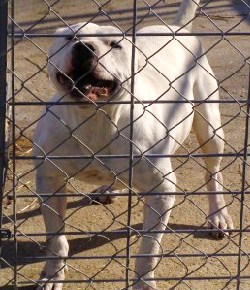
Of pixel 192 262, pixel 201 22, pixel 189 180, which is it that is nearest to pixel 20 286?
pixel 192 262

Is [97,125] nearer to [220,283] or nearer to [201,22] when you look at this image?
[220,283]

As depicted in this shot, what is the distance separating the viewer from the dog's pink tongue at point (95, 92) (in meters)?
2.96

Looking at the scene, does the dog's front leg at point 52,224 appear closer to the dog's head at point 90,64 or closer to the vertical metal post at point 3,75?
the dog's head at point 90,64

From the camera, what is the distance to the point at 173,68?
4.05m

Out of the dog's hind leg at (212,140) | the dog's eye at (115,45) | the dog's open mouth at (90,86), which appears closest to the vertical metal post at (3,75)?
the dog's open mouth at (90,86)

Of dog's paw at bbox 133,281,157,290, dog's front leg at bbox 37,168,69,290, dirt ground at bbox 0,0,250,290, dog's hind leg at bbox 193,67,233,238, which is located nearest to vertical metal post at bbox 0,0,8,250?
dirt ground at bbox 0,0,250,290

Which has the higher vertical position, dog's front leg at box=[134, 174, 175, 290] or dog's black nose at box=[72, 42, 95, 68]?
dog's black nose at box=[72, 42, 95, 68]

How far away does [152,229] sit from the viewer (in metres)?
3.38

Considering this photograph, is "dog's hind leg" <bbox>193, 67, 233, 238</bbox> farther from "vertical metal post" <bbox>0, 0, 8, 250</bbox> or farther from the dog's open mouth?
"vertical metal post" <bbox>0, 0, 8, 250</bbox>

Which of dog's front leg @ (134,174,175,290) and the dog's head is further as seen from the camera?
dog's front leg @ (134,174,175,290)

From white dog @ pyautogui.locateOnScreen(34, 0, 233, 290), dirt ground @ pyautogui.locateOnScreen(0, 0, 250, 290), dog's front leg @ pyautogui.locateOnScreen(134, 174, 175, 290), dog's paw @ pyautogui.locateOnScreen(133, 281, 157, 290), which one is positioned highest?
white dog @ pyautogui.locateOnScreen(34, 0, 233, 290)

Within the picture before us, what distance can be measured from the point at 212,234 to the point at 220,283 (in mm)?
526

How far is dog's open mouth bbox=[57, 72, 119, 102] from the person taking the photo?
9.69 feet

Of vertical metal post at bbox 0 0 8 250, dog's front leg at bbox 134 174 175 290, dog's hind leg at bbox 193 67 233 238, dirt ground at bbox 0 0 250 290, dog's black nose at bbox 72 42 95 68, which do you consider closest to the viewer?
vertical metal post at bbox 0 0 8 250
